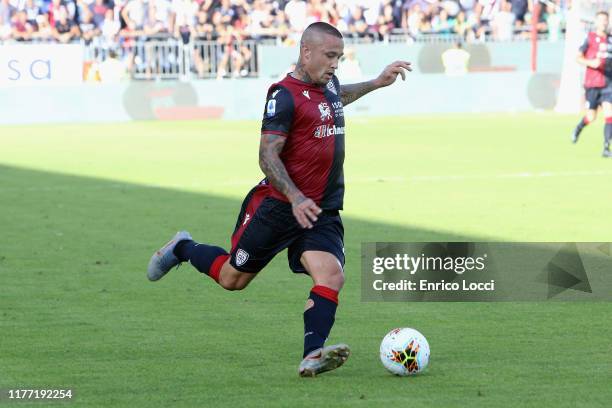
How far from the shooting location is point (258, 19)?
3538 centimetres

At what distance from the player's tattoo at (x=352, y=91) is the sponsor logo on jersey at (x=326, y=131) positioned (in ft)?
1.85

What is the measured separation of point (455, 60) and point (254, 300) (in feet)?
85.7

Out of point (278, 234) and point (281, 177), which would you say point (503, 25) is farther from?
point (281, 177)

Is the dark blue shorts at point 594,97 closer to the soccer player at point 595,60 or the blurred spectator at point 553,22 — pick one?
the soccer player at point 595,60

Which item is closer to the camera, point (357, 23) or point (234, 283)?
point (234, 283)

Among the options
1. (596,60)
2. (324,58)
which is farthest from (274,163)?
(596,60)

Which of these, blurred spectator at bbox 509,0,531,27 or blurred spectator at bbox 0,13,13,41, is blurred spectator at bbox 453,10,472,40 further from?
blurred spectator at bbox 0,13,13,41

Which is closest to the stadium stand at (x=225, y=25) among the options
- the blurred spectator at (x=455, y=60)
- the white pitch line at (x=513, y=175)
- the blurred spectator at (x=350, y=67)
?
the blurred spectator at (x=455, y=60)

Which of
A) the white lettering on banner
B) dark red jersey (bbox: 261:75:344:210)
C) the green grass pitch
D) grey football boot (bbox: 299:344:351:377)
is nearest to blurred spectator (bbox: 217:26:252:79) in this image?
the white lettering on banner

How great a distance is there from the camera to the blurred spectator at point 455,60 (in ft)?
113

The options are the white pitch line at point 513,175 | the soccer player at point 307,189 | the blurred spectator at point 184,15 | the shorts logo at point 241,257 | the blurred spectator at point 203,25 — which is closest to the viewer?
the soccer player at point 307,189

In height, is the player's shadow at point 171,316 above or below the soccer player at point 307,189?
below

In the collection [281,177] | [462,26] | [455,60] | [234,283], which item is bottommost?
[455,60]

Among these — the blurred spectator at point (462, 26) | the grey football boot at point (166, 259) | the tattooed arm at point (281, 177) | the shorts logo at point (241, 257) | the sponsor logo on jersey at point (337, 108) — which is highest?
the sponsor logo on jersey at point (337, 108)
